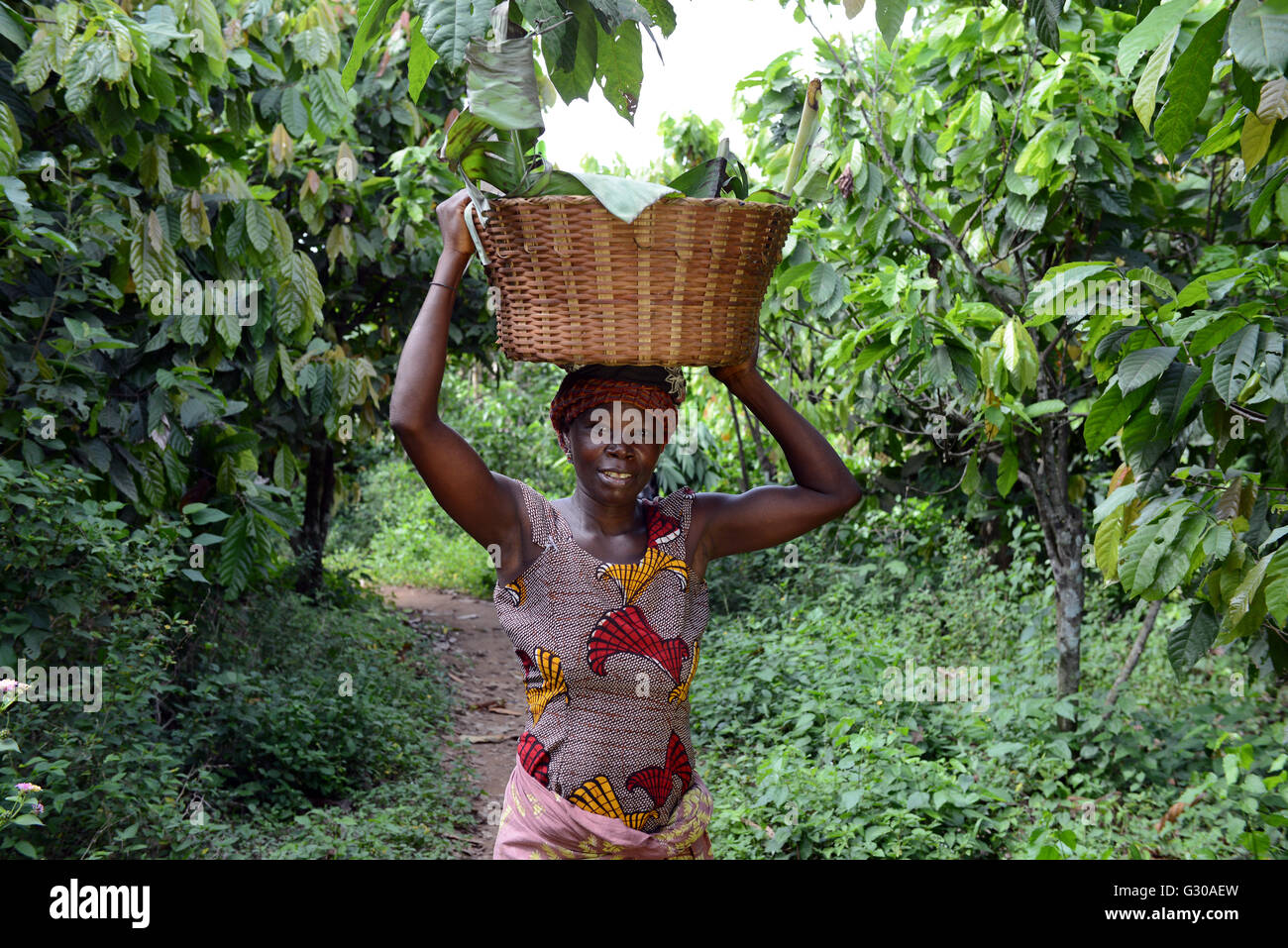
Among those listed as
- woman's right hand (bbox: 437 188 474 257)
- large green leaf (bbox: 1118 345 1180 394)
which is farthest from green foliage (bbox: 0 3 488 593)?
large green leaf (bbox: 1118 345 1180 394)

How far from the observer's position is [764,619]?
21.5 ft

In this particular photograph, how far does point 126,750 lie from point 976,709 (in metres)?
3.24

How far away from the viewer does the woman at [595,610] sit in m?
1.78

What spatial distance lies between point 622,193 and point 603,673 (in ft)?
2.54

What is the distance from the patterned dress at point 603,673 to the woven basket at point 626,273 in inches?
15.1

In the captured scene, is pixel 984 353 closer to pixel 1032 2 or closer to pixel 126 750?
pixel 1032 2

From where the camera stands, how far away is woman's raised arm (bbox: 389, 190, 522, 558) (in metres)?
1.70

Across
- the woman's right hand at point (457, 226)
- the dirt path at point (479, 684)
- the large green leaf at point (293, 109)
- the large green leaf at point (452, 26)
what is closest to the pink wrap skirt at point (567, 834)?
the woman's right hand at point (457, 226)

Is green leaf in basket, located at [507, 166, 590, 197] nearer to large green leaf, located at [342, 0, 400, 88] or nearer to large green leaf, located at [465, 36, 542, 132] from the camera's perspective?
large green leaf, located at [465, 36, 542, 132]

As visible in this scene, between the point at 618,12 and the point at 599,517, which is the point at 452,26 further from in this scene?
the point at 599,517

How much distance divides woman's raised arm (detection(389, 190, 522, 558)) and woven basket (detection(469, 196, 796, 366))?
0.07m

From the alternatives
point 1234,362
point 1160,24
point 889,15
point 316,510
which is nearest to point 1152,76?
point 1160,24
